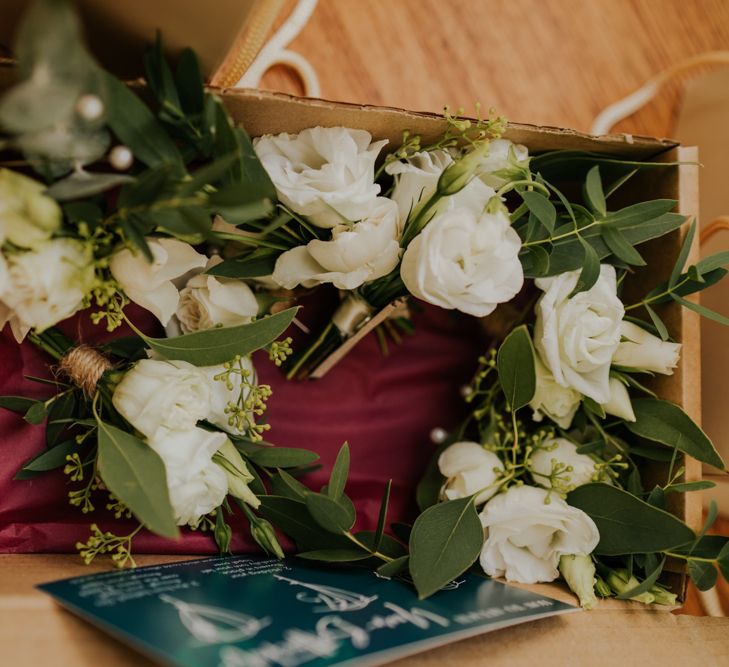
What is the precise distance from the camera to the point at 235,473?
0.74m

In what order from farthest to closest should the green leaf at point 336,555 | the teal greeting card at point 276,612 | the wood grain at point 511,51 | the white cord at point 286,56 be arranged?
the wood grain at point 511,51 → the white cord at point 286,56 → the green leaf at point 336,555 → the teal greeting card at point 276,612

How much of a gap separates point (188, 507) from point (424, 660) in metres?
0.26

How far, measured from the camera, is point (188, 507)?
679 mm

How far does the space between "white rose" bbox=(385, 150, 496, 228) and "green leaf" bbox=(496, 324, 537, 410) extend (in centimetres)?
14

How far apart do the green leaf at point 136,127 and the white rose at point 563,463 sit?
0.52 m

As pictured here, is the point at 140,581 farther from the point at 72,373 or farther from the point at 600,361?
the point at 600,361

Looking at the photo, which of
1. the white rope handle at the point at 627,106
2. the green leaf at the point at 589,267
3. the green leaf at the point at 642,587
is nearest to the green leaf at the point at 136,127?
the green leaf at the point at 589,267

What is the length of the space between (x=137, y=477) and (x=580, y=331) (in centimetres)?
47

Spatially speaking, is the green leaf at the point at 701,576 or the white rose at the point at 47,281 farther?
the green leaf at the point at 701,576

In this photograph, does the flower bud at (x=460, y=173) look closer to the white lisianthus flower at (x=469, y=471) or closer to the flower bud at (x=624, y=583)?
the white lisianthus flower at (x=469, y=471)

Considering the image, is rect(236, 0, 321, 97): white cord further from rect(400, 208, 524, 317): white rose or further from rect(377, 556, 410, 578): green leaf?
rect(377, 556, 410, 578): green leaf

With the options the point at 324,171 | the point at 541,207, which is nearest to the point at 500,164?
the point at 541,207

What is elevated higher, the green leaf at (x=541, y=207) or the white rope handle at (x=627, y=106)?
the green leaf at (x=541, y=207)

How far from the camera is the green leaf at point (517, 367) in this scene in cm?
74
